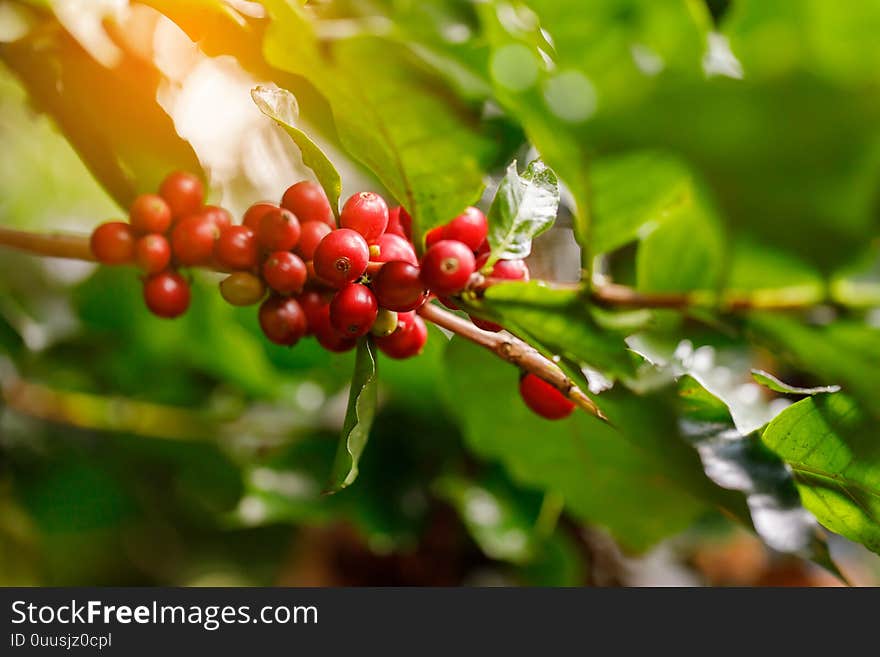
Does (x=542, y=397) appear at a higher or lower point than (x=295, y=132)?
lower

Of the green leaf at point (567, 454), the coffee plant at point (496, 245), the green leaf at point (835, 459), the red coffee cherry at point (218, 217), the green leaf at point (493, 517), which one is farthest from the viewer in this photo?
the green leaf at point (493, 517)

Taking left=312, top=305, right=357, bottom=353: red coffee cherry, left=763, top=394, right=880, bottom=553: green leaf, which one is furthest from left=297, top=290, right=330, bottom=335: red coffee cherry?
left=763, top=394, right=880, bottom=553: green leaf

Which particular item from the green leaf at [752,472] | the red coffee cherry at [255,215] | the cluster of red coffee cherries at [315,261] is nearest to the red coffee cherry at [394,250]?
the cluster of red coffee cherries at [315,261]

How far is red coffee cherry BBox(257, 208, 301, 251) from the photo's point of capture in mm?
562

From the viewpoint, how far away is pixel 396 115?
1.59 feet

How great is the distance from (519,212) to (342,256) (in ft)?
0.44

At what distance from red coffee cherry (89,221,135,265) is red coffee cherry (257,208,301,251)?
163 mm

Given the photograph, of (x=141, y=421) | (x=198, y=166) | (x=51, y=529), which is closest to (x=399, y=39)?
(x=198, y=166)

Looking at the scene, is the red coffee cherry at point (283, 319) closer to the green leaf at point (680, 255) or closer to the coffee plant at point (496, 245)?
the coffee plant at point (496, 245)

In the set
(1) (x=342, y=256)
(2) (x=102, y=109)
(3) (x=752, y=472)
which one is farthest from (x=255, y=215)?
(3) (x=752, y=472)

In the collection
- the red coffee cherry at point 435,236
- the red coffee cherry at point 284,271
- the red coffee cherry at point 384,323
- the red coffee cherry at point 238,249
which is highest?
the red coffee cherry at point 238,249

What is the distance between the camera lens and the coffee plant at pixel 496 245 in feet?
1.12

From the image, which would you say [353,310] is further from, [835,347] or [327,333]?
[835,347]

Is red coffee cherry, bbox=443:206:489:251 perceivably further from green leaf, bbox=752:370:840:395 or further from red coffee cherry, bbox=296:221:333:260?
green leaf, bbox=752:370:840:395
